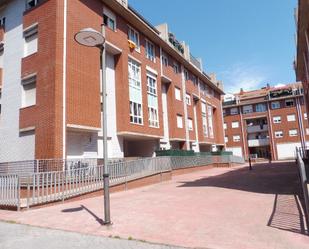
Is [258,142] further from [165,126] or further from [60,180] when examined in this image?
[60,180]

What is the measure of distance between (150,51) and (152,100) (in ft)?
14.9

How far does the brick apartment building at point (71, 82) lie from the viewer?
15.7 m

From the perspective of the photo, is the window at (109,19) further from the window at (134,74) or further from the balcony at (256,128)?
the balcony at (256,128)

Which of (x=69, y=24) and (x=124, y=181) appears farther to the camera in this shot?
(x=69, y=24)

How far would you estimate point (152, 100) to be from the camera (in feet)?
82.5

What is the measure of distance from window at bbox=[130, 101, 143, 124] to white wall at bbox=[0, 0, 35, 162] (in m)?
7.64

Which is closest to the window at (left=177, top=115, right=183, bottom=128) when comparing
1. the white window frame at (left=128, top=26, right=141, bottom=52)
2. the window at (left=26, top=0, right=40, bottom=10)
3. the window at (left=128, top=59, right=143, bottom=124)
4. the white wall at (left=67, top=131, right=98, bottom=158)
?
the window at (left=128, top=59, right=143, bottom=124)

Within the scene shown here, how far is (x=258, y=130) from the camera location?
187 ft

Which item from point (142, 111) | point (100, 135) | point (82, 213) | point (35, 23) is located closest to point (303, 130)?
point (142, 111)

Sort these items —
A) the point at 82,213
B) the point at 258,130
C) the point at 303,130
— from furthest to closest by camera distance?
the point at 258,130, the point at 303,130, the point at 82,213

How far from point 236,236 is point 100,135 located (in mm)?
13765

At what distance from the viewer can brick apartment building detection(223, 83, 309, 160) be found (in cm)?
5300

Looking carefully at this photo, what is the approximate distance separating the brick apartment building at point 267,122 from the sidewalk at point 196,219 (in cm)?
4618

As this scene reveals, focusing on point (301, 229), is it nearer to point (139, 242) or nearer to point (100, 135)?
point (139, 242)
